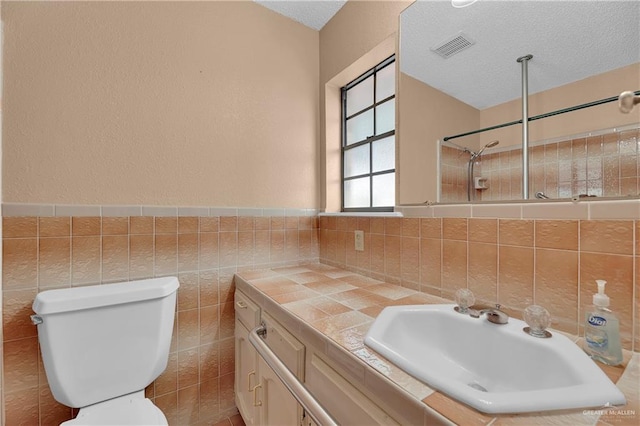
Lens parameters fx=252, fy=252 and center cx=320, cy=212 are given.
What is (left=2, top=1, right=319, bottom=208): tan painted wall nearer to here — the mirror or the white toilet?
the white toilet

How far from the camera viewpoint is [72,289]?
3.35 ft

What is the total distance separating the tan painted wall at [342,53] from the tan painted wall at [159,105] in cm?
9

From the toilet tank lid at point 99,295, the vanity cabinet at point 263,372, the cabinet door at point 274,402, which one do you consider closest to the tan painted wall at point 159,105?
the toilet tank lid at point 99,295

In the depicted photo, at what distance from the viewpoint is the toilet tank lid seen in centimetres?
91

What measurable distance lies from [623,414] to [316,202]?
1504 mm

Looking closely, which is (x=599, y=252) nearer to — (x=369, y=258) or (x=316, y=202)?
(x=369, y=258)

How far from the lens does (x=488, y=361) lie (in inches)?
27.8

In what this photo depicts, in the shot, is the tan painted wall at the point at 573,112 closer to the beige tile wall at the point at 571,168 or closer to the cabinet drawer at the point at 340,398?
the beige tile wall at the point at 571,168

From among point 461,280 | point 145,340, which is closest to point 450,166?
point 461,280

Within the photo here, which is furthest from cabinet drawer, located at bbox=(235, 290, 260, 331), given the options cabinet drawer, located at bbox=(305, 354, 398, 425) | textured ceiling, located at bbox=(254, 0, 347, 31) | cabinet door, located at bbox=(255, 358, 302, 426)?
textured ceiling, located at bbox=(254, 0, 347, 31)

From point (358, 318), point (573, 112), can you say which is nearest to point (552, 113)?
point (573, 112)

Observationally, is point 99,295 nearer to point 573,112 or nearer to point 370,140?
point 370,140

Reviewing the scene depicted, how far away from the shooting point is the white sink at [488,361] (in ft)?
1.42

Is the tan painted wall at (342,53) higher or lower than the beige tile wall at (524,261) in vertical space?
higher
